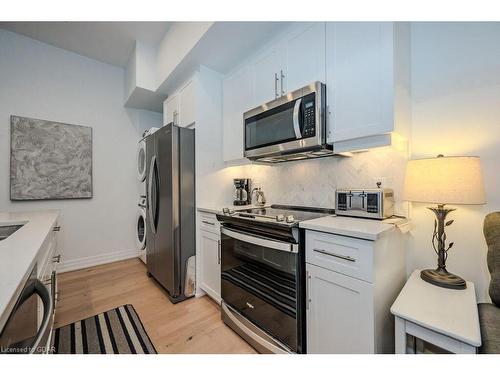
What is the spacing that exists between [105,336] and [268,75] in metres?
2.42

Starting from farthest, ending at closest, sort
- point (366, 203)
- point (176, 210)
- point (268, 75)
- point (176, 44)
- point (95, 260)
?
point (95, 260) < point (176, 44) < point (176, 210) < point (268, 75) < point (366, 203)

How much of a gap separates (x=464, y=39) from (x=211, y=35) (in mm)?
1707

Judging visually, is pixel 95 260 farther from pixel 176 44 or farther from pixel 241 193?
pixel 176 44

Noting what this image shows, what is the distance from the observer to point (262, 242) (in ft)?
4.63

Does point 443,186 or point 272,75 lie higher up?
point 272,75

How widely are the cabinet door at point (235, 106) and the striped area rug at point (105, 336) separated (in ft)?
5.50

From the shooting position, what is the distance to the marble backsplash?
144 centimetres

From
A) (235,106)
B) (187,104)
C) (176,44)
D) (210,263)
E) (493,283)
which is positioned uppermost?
(176,44)

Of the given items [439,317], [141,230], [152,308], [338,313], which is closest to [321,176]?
[338,313]

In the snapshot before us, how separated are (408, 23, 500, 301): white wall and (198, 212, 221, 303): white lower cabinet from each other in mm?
1484

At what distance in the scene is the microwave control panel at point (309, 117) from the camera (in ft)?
4.71
